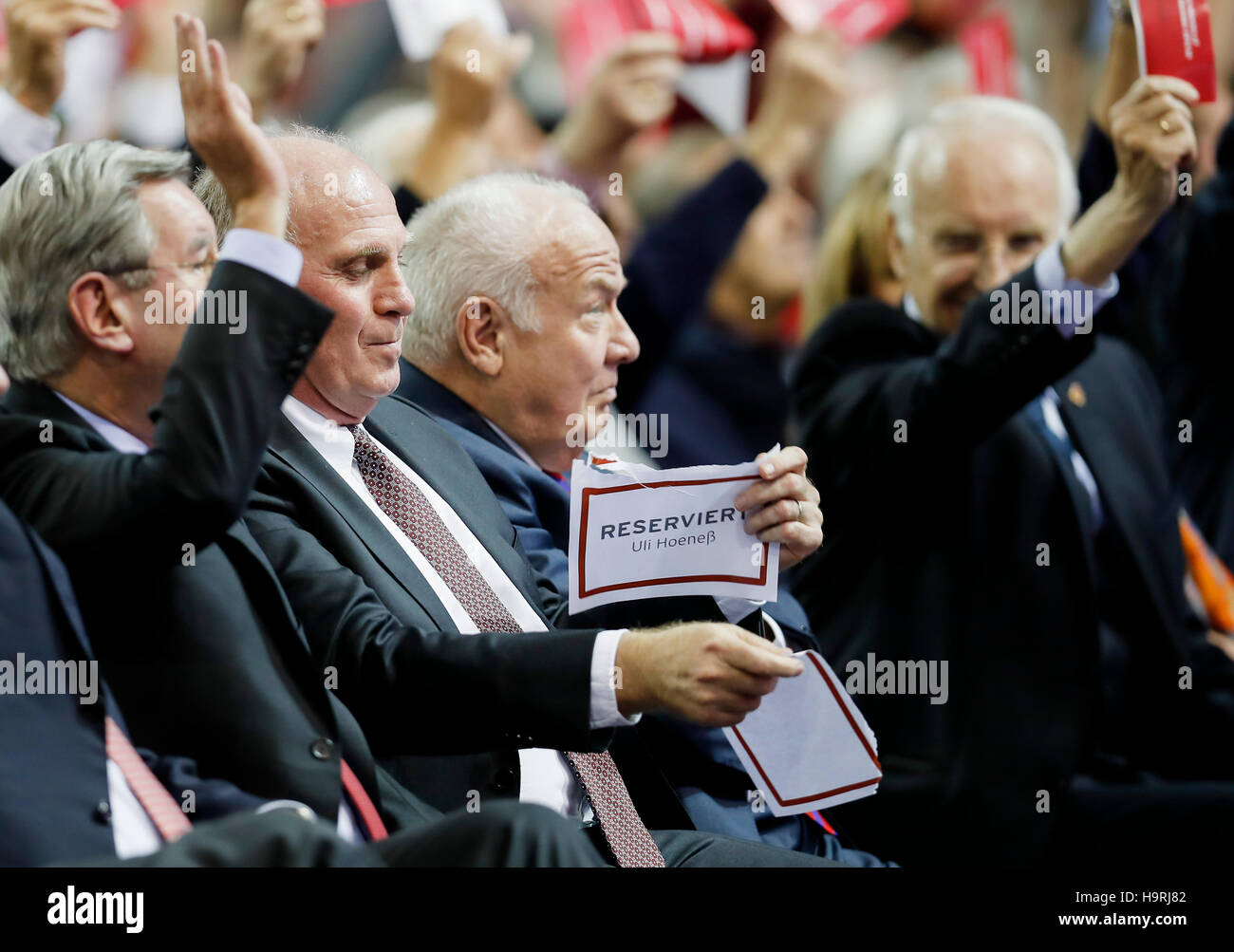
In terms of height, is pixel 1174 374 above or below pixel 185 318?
above

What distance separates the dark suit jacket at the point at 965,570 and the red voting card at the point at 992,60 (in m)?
2.24

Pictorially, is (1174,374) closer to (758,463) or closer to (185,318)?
(758,463)

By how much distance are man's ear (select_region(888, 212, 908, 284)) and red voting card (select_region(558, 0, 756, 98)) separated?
718mm

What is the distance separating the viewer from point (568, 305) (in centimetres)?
314

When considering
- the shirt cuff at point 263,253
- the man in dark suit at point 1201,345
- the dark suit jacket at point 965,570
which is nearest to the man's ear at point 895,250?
the dark suit jacket at point 965,570

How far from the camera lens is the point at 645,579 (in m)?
2.47

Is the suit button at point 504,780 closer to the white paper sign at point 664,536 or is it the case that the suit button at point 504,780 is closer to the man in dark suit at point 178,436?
the man in dark suit at point 178,436

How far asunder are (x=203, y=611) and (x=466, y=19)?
93.1 inches

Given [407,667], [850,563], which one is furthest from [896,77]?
[407,667]

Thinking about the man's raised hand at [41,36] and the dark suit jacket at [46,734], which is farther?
the man's raised hand at [41,36]

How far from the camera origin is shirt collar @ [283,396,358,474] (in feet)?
8.55

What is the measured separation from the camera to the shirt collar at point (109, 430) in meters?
2.20

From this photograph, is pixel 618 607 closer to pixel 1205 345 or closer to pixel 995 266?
pixel 995 266

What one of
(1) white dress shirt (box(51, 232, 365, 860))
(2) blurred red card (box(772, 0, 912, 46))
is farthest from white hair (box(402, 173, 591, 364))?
(2) blurred red card (box(772, 0, 912, 46))
